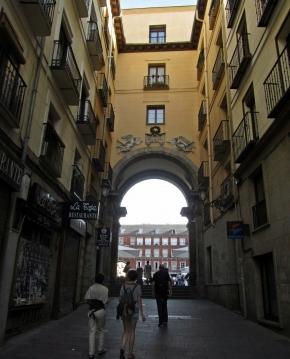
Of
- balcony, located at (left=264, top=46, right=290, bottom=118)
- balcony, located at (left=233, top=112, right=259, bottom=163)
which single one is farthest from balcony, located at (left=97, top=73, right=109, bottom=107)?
balcony, located at (left=264, top=46, right=290, bottom=118)

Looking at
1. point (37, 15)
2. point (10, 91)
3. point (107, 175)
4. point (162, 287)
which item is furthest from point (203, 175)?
point (10, 91)

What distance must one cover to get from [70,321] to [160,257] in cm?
7649

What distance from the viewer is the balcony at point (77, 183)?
1308 cm

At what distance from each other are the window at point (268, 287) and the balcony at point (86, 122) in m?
7.81

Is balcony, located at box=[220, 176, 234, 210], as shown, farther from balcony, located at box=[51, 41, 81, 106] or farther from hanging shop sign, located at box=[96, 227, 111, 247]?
balcony, located at box=[51, 41, 81, 106]

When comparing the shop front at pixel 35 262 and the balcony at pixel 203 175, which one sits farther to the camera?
the balcony at pixel 203 175

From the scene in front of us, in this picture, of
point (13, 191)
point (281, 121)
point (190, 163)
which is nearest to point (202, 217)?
point (190, 163)

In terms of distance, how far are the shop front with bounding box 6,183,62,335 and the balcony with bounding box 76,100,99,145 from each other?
410 centimetres

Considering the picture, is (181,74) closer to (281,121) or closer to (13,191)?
(281,121)

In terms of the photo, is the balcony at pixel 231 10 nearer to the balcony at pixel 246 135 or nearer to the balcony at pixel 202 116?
the balcony at pixel 246 135

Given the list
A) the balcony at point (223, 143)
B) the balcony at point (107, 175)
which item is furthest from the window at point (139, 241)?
the balcony at point (223, 143)

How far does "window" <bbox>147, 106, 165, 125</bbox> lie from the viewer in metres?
24.1

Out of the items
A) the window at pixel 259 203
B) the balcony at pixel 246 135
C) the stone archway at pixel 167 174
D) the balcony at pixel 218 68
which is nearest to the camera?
the window at pixel 259 203

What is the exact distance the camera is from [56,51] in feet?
35.1
